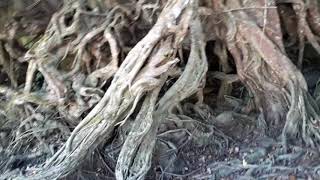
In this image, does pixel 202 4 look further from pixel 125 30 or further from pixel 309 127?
pixel 309 127

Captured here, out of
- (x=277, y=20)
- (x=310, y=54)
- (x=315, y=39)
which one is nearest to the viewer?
(x=277, y=20)

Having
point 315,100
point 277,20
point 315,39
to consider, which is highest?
point 277,20

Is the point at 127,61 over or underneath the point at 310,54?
over

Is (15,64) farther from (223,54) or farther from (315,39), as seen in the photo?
(315,39)

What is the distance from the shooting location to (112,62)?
313 centimetres

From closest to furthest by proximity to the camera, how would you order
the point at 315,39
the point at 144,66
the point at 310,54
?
1. the point at 144,66
2. the point at 315,39
3. the point at 310,54

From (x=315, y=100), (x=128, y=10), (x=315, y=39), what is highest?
(x=128, y=10)

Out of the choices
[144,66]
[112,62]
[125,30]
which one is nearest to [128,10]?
[125,30]

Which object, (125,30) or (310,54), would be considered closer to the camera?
(125,30)

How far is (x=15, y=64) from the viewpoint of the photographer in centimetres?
346

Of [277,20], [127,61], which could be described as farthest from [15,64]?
[277,20]

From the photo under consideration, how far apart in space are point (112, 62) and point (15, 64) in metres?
0.70

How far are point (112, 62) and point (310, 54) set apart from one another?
1275mm

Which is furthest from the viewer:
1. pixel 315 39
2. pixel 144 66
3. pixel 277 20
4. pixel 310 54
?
pixel 310 54
